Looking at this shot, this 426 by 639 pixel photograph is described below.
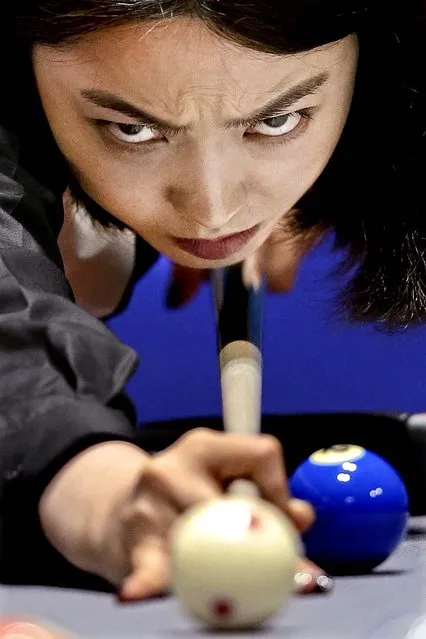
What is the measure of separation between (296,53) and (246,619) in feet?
3.59

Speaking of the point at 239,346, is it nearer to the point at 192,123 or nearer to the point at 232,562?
the point at 192,123

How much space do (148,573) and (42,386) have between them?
0.86 ft

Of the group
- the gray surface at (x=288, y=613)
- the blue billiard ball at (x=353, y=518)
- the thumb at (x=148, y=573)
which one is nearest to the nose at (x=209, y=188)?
the blue billiard ball at (x=353, y=518)

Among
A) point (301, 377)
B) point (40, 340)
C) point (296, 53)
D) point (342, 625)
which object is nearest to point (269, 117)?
point (296, 53)

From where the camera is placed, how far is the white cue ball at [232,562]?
77cm

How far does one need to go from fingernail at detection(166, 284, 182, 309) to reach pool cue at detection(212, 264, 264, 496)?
0.08m

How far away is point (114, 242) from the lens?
193 centimetres

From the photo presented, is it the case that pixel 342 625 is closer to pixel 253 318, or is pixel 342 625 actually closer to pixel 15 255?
pixel 15 255

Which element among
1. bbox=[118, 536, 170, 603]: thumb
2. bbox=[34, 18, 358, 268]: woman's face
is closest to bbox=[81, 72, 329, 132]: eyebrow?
bbox=[34, 18, 358, 268]: woman's face

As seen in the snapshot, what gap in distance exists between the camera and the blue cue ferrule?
182 cm

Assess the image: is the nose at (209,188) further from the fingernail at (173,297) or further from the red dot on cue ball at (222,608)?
the red dot on cue ball at (222,608)

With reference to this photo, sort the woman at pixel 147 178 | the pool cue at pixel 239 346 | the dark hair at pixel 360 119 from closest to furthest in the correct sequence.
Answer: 1. the woman at pixel 147 178
2. the pool cue at pixel 239 346
3. the dark hair at pixel 360 119

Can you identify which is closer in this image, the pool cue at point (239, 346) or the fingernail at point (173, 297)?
the pool cue at point (239, 346)

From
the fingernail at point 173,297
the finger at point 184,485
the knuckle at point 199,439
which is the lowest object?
the fingernail at point 173,297
